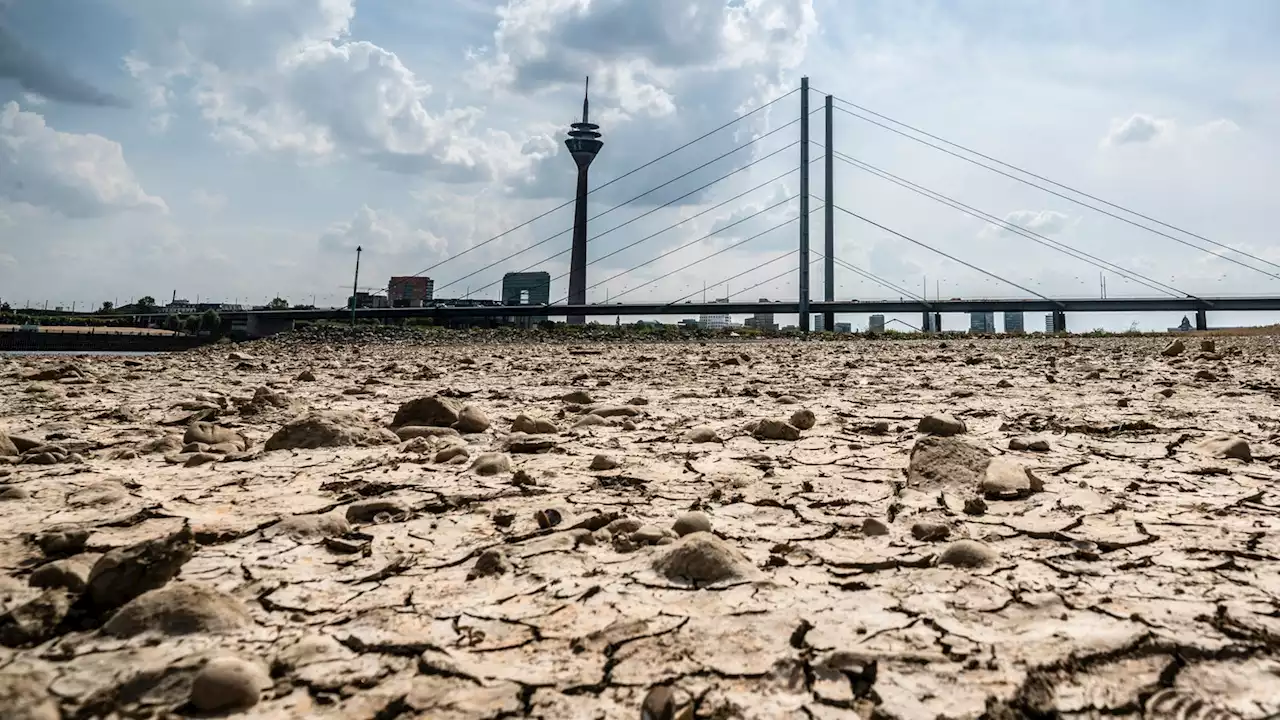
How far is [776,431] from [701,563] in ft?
6.29

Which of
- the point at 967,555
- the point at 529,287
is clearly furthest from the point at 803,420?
the point at 529,287

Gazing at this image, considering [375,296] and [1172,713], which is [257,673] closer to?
[1172,713]

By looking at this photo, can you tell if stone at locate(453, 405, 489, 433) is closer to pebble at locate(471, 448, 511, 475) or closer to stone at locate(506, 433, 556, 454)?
stone at locate(506, 433, 556, 454)

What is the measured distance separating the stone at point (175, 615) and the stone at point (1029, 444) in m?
2.98

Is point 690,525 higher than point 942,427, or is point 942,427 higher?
point 942,427

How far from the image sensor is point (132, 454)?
122 inches

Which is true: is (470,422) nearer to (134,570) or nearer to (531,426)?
(531,426)

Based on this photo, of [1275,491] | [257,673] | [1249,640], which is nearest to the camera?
[257,673]

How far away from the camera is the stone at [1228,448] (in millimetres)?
2912

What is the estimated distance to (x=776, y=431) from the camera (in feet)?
11.7

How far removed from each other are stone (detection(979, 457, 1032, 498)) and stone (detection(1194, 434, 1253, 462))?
102 centimetres

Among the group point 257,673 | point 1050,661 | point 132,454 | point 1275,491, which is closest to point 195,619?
point 257,673

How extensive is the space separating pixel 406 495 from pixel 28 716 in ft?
4.60

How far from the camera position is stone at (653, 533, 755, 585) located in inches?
67.7
